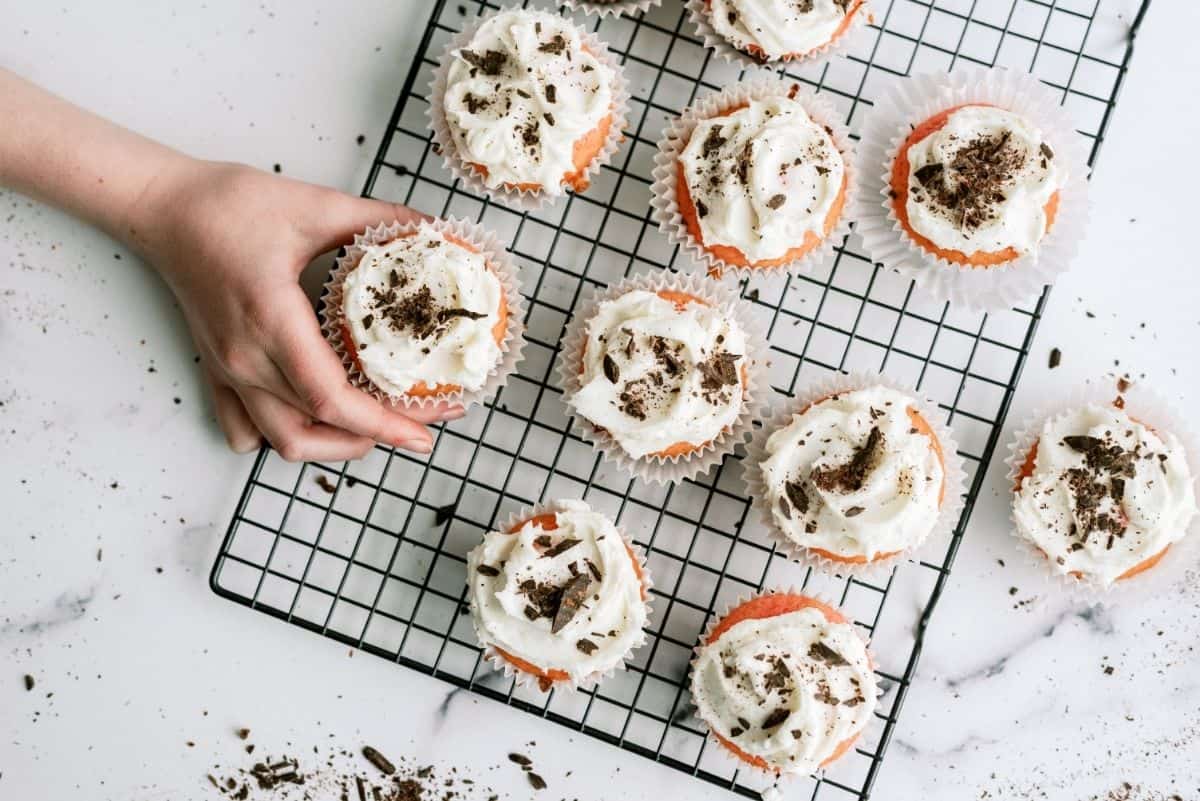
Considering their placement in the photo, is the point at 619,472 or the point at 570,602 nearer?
the point at 570,602

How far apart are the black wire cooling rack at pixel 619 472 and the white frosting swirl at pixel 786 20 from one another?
261 millimetres

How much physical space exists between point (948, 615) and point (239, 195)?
245cm

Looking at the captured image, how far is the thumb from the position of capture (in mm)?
2984

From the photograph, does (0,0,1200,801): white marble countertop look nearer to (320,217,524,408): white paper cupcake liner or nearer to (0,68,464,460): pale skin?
(0,68,464,460): pale skin

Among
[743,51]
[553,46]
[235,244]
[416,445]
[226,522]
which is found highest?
[743,51]

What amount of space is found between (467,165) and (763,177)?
857 millimetres

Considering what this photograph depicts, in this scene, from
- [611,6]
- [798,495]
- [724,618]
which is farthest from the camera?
[611,6]

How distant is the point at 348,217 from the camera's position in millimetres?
2998

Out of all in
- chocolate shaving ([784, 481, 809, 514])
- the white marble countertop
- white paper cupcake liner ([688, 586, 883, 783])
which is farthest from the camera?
the white marble countertop

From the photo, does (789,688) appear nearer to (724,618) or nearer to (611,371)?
(724,618)

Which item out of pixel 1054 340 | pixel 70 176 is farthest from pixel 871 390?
pixel 70 176

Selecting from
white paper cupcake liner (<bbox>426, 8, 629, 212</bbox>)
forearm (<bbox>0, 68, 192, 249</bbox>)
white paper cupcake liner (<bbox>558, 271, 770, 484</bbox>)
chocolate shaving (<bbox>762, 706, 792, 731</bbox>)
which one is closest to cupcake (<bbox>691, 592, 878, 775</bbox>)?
chocolate shaving (<bbox>762, 706, 792, 731</bbox>)

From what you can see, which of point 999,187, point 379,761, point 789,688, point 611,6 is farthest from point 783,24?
point 379,761

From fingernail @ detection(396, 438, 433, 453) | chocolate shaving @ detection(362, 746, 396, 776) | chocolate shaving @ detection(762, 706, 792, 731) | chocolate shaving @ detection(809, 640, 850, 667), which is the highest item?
fingernail @ detection(396, 438, 433, 453)
